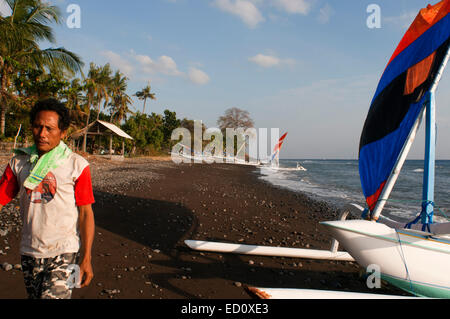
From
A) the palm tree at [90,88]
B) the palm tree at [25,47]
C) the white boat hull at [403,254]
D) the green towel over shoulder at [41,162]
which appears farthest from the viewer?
the palm tree at [90,88]

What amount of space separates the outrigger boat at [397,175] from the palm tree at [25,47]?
60.5 feet

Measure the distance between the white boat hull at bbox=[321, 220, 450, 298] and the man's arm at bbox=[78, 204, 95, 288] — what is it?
2.74 metres

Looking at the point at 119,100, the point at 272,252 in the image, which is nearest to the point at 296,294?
the point at 272,252

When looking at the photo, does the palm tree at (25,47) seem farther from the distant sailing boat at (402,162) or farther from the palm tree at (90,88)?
the distant sailing boat at (402,162)

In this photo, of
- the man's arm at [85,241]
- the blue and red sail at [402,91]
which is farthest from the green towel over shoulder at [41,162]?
the blue and red sail at [402,91]

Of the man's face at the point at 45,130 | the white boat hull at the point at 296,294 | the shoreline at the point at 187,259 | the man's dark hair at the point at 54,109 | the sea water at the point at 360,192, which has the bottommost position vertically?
the sea water at the point at 360,192

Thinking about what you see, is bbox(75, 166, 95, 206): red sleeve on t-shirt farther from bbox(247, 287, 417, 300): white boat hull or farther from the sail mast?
the sail mast

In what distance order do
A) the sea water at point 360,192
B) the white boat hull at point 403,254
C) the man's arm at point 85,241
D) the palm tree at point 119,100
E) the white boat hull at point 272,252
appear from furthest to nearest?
the palm tree at point 119,100 < the sea water at point 360,192 < the white boat hull at point 272,252 < the white boat hull at point 403,254 < the man's arm at point 85,241

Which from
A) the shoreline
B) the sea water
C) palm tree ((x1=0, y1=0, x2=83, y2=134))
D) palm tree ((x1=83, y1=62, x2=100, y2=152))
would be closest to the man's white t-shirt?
the shoreline

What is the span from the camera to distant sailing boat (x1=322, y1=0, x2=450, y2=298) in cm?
308

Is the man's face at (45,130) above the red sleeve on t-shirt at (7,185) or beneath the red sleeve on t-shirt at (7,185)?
above

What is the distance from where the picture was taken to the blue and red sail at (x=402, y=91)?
3.66 m

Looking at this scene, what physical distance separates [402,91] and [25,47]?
2169cm

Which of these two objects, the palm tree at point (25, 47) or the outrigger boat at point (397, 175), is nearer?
the outrigger boat at point (397, 175)
